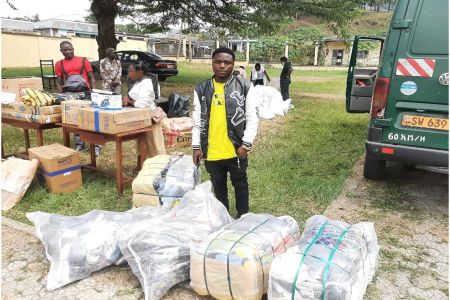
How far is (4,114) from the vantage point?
5.11m

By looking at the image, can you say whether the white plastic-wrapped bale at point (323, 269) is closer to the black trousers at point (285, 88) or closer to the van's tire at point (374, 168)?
the van's tire at point (374, 168)

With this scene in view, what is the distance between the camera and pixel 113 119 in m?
3.95

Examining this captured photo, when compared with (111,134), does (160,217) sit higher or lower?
lower

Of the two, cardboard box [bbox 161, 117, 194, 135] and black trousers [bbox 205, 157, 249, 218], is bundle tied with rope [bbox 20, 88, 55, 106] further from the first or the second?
black trousers [bbox 205, 157, 249, 218]

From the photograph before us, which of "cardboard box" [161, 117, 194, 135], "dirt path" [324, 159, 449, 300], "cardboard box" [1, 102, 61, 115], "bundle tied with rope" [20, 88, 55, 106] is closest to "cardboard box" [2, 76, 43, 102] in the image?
"cardboard box" [1, 102, 61, 115]

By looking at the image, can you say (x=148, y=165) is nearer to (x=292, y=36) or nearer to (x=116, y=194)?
(x=116, y=194)

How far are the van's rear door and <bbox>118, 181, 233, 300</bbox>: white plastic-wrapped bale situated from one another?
2.22 meters

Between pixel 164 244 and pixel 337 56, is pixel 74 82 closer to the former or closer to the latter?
pixel 164 244

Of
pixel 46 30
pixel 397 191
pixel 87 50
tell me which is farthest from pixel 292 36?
pixel 397 191

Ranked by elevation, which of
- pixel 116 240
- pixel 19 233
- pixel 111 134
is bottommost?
pixel 19 233

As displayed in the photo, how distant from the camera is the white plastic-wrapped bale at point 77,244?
8.54ft

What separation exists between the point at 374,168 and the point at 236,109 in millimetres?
2611

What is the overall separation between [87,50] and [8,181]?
1150 inches

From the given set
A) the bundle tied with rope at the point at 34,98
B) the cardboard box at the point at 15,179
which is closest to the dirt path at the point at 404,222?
the cardboard box at the point at 15,179
